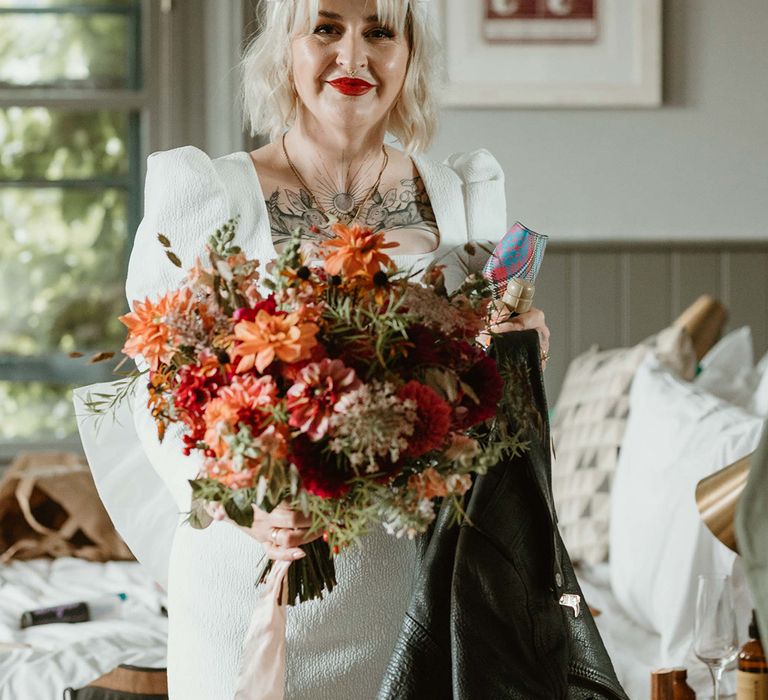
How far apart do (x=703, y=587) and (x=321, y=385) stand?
0.83m

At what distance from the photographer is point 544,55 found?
3.51 m

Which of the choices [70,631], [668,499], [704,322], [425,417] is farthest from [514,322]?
[704,322]

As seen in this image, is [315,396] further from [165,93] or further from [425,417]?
[165,93]

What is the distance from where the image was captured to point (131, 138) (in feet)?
12.7

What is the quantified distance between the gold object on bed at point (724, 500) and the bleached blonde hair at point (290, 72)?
730 mm

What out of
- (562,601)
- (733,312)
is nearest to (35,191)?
(733,312)

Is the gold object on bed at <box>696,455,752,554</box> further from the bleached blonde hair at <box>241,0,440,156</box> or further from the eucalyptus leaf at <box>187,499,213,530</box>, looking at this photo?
the bleached blonde hair at <box>241,0,440,156</box>

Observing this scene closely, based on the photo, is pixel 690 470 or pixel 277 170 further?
pixel 690 470

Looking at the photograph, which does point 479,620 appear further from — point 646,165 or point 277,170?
point 646,165

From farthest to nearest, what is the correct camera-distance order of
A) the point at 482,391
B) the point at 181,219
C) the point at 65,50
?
the point at 65,50 → the point at 181,219 → the point at 482,391

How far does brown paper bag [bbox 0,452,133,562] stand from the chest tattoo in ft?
5.48

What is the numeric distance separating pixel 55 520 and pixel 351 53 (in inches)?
77.8

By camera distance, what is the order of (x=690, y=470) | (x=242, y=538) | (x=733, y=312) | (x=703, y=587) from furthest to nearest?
(x=733, y=312) < (x=690, y=470) < (x=703, y=587) < (x=242, y=538)

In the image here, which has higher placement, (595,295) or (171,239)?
(171,239)
